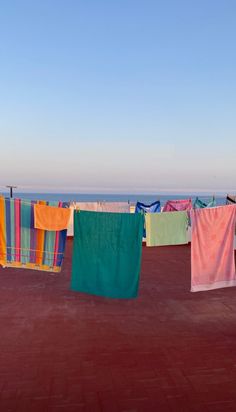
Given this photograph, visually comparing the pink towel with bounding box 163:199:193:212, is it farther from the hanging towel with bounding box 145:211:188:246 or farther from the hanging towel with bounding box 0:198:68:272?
the hanging towel with bounding box 0:198:68:272

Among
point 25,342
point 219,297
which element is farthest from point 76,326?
point 219,297

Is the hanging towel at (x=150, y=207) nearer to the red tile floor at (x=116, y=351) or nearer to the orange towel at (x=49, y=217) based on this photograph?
the red tile floor at (x=116, y=351)

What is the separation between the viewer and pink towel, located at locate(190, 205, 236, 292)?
622cm

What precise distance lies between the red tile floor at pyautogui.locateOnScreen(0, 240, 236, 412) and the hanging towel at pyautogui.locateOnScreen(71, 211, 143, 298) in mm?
505

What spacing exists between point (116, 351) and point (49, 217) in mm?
3122

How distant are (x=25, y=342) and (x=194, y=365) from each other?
2.54 metres

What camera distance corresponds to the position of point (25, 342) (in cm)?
473

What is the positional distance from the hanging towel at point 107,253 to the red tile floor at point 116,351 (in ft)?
1.66

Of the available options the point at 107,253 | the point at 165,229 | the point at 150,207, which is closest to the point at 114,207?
the point at 150,207

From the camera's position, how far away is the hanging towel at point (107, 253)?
616cm

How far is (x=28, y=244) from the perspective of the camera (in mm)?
6559

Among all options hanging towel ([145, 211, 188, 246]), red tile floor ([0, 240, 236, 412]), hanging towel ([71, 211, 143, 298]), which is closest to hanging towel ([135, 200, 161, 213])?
hanging towel ([145, 211, 188, 246])

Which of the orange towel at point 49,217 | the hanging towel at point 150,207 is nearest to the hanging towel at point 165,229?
the orange towel at point 49,217

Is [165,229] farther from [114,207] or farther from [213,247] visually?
[114,207]
